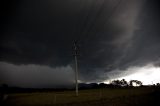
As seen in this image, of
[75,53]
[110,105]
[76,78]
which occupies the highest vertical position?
[75,53]

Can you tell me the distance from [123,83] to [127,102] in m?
133

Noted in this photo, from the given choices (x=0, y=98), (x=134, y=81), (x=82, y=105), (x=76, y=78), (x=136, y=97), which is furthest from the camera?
(x=134, y=81)

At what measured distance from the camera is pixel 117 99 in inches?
1035

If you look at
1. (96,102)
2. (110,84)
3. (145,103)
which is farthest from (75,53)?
(110,84)

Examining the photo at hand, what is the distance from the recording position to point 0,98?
35.3 m

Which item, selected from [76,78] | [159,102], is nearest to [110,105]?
[159,102]

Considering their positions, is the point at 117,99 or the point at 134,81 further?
the point at 134,81

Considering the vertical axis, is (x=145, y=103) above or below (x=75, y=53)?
below

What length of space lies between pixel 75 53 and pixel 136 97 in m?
18.4

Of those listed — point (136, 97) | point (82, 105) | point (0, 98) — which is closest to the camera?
point (82, 105)

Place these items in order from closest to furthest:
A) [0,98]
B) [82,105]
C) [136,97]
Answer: [82,105], [136,97], [0,98]

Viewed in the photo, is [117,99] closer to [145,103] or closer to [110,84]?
[145,103]

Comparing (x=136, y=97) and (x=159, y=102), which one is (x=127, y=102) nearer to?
(x=136, y=97)

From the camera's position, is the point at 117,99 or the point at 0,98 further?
the point at 0,98
